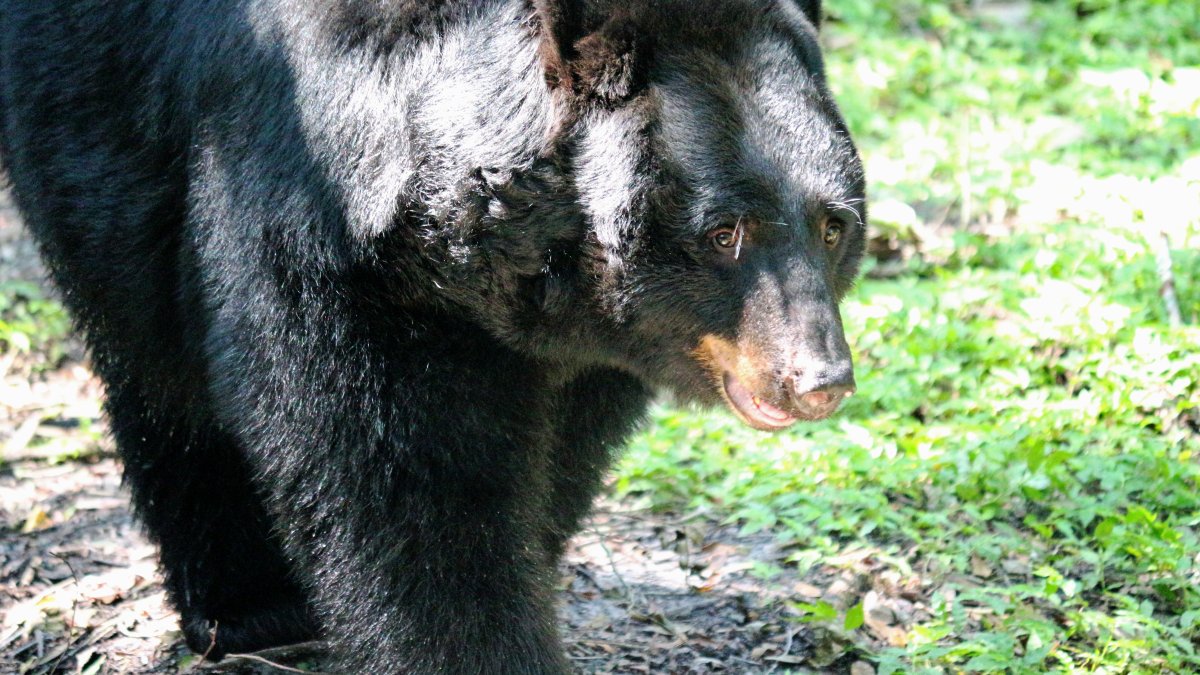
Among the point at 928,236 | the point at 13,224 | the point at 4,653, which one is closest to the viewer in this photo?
the point at 4,653

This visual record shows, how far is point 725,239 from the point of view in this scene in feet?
11.2

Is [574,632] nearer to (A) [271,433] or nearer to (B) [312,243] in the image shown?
(A) [271,433]

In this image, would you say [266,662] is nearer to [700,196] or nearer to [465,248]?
[465,248]

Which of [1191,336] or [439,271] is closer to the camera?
[439,271]

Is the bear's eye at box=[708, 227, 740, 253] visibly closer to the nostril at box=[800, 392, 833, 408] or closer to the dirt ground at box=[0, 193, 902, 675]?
the nostril at box=[800, 392, 833, 408]

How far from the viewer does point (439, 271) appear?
3.48 meters

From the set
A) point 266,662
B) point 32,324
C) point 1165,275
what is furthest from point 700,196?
point 32,324

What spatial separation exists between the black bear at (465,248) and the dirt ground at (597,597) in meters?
0.89

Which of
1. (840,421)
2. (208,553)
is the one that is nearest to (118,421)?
(208,553)

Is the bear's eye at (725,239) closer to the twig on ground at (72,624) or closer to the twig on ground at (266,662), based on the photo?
the twig on ground at (266,662)

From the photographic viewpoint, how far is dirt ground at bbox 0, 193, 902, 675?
14.9 feet

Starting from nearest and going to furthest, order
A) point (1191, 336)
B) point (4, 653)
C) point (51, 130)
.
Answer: point (51, 130)
point (4, 653)
point (1191, 336)

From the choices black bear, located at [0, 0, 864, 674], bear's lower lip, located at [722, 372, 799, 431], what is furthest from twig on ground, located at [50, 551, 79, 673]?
bear's lower lip, located at [722, 372, 799, 431]

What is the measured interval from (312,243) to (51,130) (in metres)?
1.23
